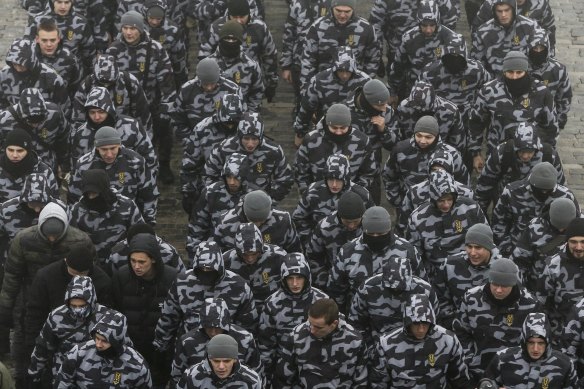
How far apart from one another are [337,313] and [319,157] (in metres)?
3.95

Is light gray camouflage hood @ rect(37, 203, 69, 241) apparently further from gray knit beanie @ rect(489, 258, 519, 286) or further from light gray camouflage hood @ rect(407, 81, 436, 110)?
light gray camouflage hood @ rect(407, 81, 436, 110)

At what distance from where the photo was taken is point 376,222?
17344 mm

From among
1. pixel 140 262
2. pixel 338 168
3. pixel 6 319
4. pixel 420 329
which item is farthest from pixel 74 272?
pixel 420 329

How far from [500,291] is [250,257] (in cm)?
254

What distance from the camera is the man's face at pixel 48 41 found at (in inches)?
832

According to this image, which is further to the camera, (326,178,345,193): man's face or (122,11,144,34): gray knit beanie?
(122,11,144,34): gray knit beanie

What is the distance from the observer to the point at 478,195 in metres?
19.9

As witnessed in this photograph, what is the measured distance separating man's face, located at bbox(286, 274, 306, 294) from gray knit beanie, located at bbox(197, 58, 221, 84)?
4.49 metres

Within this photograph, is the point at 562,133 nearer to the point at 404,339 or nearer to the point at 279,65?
the point at 279,65

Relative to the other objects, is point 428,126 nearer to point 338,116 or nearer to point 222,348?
point 338,116

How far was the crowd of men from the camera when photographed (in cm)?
1622

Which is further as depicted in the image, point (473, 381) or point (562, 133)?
point (562, 133)

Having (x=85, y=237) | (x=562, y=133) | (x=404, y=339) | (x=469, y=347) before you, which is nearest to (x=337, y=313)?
(x=404, y=339)

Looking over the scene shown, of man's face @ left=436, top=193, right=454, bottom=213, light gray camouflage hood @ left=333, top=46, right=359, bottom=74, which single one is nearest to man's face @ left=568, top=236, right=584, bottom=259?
man's face @ left=436, top=193, right=454, bottom=213
